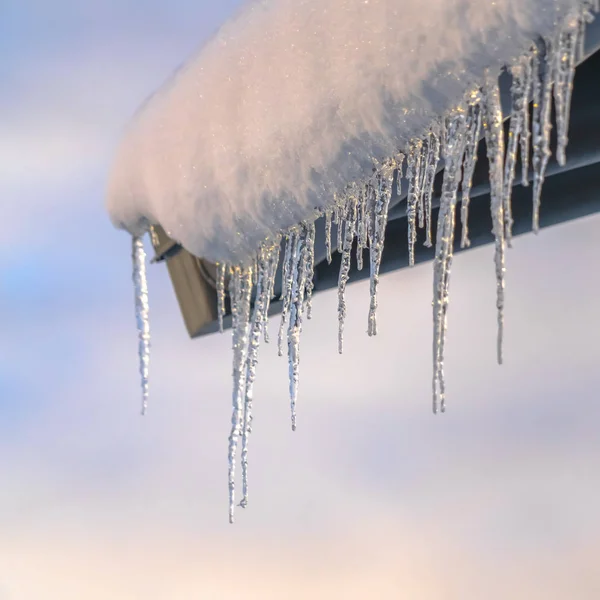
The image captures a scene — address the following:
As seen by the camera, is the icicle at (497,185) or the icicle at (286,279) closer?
the icicle at (497,185)

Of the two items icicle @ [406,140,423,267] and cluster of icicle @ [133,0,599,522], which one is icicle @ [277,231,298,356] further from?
icicle @ [406,140,423,267]

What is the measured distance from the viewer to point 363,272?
65.4 inches

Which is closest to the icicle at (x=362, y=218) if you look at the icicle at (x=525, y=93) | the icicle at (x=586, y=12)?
the icicle at (x=525, y=93)

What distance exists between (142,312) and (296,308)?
0.32 metres

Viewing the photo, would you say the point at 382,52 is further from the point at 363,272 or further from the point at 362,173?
the point at 363,272

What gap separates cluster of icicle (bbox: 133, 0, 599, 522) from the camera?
0.67 m

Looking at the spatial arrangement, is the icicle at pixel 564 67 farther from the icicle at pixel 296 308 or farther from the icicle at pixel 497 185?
the icicle at pixel 296 308

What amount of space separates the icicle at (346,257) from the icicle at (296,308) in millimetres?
69

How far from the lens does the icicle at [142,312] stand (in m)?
1.24

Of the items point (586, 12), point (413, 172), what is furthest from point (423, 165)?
point (586, 12)

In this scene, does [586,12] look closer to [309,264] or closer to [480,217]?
[309,264]

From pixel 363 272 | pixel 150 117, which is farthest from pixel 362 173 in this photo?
pixel 363 272

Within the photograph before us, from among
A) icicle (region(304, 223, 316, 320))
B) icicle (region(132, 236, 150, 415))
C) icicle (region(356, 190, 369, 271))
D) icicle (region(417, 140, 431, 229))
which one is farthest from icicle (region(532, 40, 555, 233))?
icicle (region(132, 236, 150, 415))

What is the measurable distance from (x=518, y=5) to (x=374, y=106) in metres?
0.18
